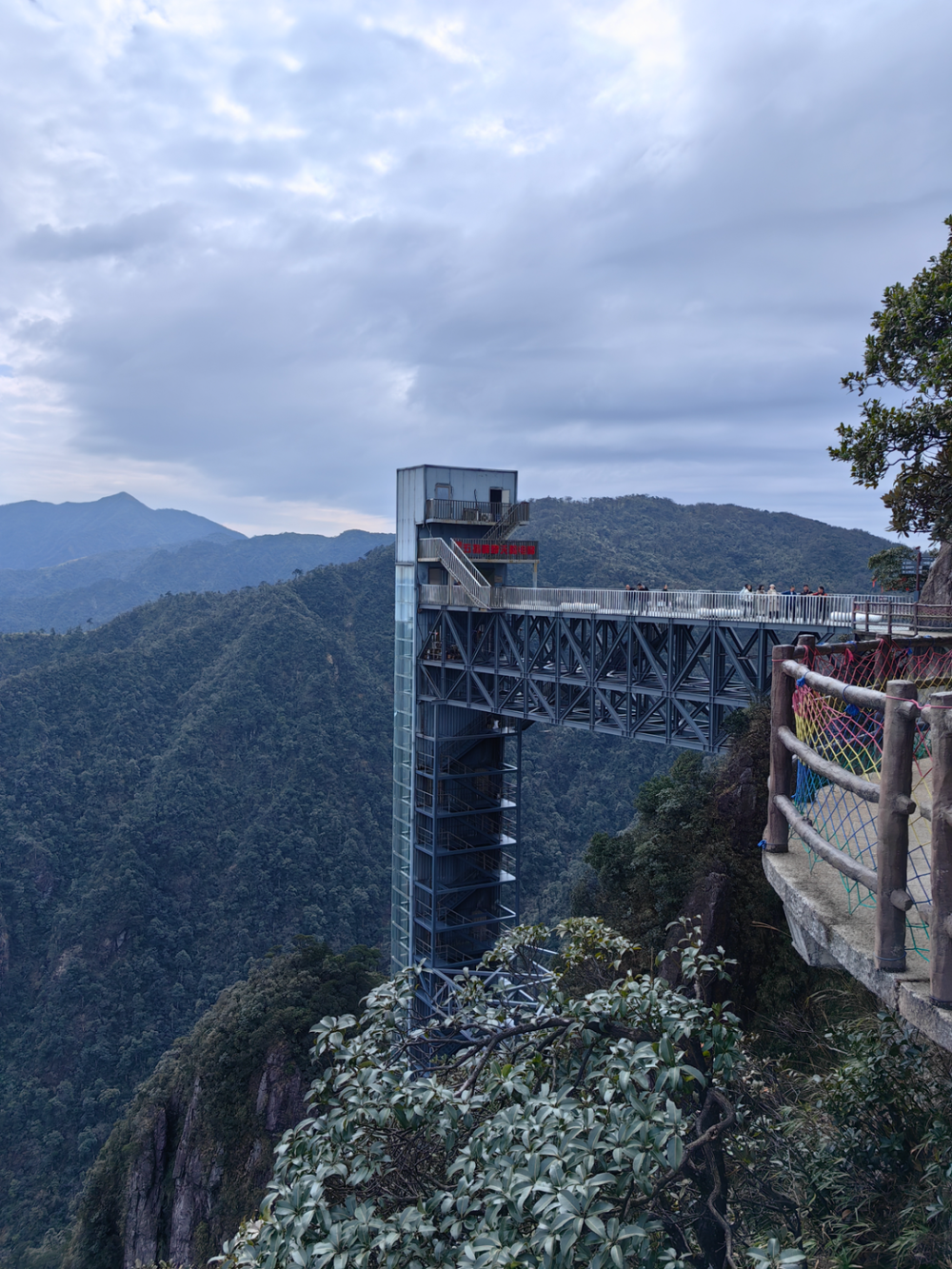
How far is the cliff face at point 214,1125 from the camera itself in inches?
1222

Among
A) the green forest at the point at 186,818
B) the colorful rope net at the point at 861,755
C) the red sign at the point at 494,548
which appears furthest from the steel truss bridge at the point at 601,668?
the green forest at the point at 186,818

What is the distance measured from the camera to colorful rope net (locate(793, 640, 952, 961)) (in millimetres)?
4770

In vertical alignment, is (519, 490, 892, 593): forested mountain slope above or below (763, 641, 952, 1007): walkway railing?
above

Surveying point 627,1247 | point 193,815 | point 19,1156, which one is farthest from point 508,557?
point 193,815

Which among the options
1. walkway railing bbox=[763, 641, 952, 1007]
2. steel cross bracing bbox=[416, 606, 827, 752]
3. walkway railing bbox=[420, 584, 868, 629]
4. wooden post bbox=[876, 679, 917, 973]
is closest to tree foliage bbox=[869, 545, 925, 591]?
steel cross bracing bbox=[416, 606, 827, 752]

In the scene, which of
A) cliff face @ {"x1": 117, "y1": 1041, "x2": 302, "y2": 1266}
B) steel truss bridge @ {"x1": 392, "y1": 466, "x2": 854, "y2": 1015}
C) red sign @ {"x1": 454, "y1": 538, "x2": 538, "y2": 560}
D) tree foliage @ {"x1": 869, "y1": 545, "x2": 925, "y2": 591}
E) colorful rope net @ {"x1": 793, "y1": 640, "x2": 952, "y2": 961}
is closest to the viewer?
colorful rope net @ {"x1": 793, "y1": 640, "x2": 952, "y2": 961}

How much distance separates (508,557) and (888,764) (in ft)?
81.4

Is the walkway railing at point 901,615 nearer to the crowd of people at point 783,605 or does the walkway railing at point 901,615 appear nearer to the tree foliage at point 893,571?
the crowd of people at point 783,605

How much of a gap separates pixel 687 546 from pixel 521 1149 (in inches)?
5106

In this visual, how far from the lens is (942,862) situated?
3234 millimetres

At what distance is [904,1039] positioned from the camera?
536 centimetres

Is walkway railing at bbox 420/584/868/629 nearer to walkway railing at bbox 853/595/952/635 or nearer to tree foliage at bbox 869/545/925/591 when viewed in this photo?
walkway railing at bbox 853/595/952/635

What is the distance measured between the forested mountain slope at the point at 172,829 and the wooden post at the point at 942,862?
175 ft

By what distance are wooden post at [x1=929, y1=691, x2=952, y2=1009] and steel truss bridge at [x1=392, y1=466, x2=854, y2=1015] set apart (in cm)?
1920
